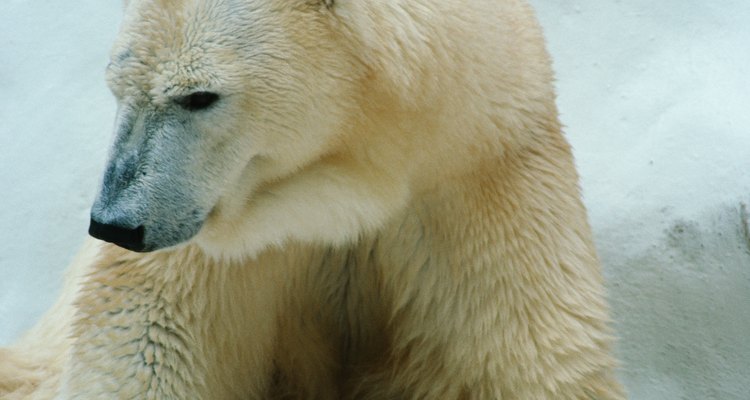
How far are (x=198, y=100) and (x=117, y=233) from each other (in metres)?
0.26

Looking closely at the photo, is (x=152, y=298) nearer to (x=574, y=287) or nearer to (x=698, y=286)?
(x=574, y=287)

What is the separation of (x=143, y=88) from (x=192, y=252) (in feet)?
1.80

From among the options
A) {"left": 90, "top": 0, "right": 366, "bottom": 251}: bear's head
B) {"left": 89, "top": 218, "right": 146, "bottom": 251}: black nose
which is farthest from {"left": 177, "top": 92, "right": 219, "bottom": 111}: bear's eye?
{"left": 89, "top": 218, "right": 146, "bottom": 251}: black nose

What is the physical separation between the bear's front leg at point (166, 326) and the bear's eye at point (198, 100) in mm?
519

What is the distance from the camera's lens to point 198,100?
192cm

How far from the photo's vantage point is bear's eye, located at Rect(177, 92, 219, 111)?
75.3 inches

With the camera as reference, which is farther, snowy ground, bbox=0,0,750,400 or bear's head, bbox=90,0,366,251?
snowy ground, bbox=0,0,750,400

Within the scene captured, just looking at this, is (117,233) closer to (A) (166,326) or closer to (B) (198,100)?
(B) (198,100)

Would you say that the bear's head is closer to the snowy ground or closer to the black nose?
the black nose

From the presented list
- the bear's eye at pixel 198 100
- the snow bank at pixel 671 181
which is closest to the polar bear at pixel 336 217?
the bear's eye at pixel 198 100

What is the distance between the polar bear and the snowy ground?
983 mm

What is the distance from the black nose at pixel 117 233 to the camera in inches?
75.0

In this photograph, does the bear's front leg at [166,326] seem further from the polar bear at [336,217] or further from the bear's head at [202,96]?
the bear's head at [202,96]

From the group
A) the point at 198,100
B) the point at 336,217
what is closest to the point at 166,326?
the point at 336,217
